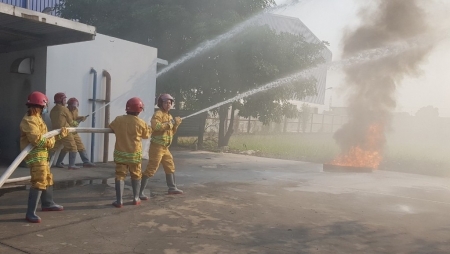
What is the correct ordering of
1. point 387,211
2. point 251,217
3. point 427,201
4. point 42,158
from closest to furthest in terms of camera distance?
point 42,158 < point 251,217 < point 387,211 < point 427,201

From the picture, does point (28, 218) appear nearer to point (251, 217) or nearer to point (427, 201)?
point (251, 217)

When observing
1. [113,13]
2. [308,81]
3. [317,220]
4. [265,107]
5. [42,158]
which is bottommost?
[317,220]

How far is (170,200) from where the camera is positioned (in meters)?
6.68

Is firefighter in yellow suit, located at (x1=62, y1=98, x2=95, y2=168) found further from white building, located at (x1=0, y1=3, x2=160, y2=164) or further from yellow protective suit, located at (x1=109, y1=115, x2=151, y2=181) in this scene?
yellow protective suit, located at (x1=109, y1=115, x2=151, y2=181)

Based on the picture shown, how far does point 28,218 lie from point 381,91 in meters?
11.3

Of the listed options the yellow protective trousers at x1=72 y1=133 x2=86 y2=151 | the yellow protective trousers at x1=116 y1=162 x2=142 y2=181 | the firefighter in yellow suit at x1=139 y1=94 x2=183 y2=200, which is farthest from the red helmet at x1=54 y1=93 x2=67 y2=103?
the yellow protective trousers at x1=116 y1=162 x2=142 y2=181

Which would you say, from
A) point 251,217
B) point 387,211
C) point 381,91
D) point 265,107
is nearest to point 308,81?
point 265,107

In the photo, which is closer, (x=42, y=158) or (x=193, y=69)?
(x=42, y=158)

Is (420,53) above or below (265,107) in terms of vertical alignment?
above

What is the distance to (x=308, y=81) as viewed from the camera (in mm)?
16016

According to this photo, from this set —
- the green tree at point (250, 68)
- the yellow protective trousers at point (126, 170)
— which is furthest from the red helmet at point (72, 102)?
the green tree at point (250, 68)

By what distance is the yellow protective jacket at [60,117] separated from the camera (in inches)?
341

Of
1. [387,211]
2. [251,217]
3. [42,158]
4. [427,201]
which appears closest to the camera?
[42,158]

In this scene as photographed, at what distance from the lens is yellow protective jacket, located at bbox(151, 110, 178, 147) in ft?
21.3
